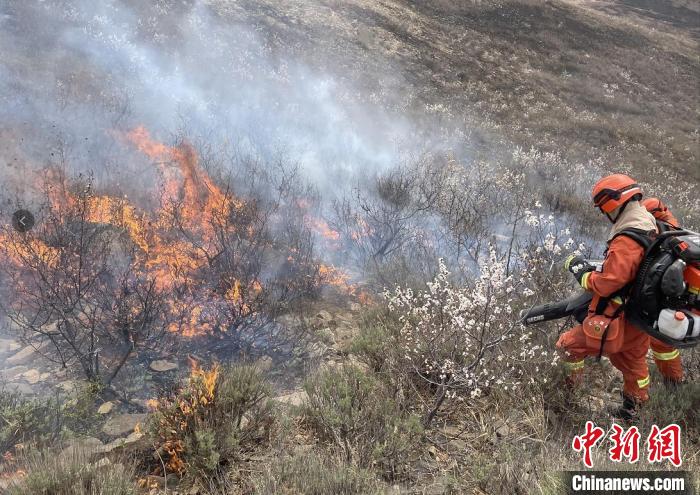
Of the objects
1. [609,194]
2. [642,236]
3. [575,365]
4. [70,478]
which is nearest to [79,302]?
[70,478]

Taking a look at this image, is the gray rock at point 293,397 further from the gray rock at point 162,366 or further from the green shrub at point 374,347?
the gray rock at point 162,366

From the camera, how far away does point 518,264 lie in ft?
20.6

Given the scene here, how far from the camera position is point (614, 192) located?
11.6 ft

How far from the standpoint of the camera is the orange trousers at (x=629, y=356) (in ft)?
11.9

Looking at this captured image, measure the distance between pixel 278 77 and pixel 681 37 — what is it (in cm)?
3160

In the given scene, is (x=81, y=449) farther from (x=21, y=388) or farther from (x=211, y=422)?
(x=21, y=388)

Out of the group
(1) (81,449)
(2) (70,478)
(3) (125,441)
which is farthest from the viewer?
(3) (125,441)

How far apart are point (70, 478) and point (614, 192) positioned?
4106 mm

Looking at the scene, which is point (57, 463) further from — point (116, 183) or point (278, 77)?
point (278, 77)

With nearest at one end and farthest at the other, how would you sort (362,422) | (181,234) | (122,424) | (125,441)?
(362,422) < (125,441) < (122,424) < (181,234)

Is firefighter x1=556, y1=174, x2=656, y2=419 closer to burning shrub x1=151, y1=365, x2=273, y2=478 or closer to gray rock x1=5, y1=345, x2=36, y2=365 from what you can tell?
burning shrub x1=151, y1=365, x2=273, y2=478

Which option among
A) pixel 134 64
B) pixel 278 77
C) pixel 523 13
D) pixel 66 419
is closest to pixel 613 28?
pixel 523 13

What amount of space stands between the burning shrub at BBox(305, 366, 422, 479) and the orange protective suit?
1544 millimetres

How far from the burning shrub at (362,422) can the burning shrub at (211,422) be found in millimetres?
423
